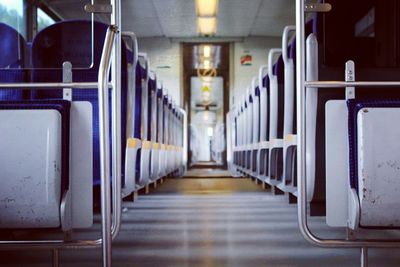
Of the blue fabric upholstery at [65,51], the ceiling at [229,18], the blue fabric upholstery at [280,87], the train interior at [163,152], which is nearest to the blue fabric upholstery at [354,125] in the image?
the train interior at [163,152]

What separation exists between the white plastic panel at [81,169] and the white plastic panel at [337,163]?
2.55 feet

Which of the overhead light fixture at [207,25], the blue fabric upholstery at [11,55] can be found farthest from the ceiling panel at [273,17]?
the blue fabric upholstery at [11,55]

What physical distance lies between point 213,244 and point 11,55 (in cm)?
171

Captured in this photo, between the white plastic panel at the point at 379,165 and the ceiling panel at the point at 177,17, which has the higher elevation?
the ceiling panel at the point at 177,17

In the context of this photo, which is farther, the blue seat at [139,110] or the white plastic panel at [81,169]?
the blue seat at [139,110]

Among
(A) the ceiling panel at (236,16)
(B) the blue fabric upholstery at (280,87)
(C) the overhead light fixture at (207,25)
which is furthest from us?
(C) the overhead light fixture at (207,25)

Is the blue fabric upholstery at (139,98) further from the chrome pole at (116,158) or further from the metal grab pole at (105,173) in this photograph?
the metal grab pole at (105,173)

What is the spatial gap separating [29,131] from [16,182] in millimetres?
162

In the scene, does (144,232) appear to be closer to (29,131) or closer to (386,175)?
(29,131)

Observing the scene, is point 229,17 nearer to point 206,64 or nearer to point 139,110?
point 206,64

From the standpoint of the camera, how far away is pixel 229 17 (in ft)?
33.2

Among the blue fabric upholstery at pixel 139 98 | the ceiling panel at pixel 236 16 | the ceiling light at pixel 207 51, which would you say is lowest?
the blue fabric upholstery at pixel 139 98

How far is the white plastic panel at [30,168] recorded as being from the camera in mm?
1606

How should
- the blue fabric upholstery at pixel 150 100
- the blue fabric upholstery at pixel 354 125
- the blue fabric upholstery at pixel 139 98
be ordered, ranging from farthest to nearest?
the blue fabric upholstery at pixel 150 100
the blue fabric upholstery at pixel 139 98
the blue fabric upholstery at pixel 354 125
